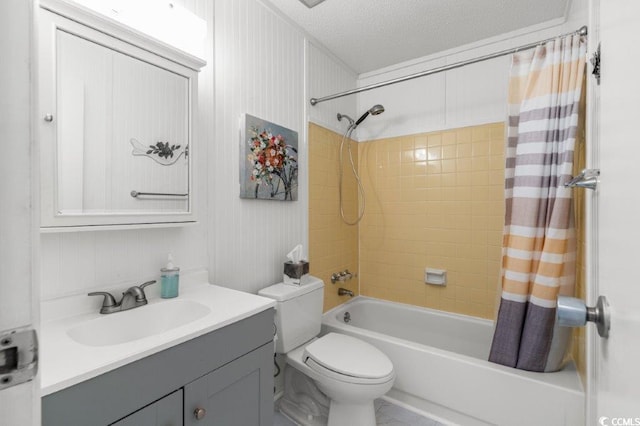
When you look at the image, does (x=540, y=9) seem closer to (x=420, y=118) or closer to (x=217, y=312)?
(x=420, y=118)

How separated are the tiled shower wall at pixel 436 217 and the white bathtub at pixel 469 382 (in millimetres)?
221

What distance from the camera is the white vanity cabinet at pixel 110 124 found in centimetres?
92

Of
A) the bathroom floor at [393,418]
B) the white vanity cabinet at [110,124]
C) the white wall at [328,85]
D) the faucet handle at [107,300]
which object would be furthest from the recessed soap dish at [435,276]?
the faucet handle at [107,300]

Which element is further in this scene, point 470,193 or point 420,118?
point 420,118

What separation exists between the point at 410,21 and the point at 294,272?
1762 millimetres

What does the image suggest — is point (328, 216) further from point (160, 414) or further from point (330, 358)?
point (160, 414)

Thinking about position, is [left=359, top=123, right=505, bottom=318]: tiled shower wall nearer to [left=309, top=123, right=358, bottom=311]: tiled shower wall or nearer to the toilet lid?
[left=309, top=123, right=358, bottom=311]: tiled shower wall

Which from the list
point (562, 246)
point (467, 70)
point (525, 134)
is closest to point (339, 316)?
point (562, 246)

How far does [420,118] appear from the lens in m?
2.33

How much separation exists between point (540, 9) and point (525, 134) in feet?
3.08

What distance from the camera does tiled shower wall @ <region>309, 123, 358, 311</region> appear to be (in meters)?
2.09

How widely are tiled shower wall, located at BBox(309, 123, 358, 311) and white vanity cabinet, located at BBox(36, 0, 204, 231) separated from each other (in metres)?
0.96

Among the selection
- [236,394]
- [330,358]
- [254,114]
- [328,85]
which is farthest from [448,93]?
[236,394]

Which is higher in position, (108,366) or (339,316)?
(108,366)
